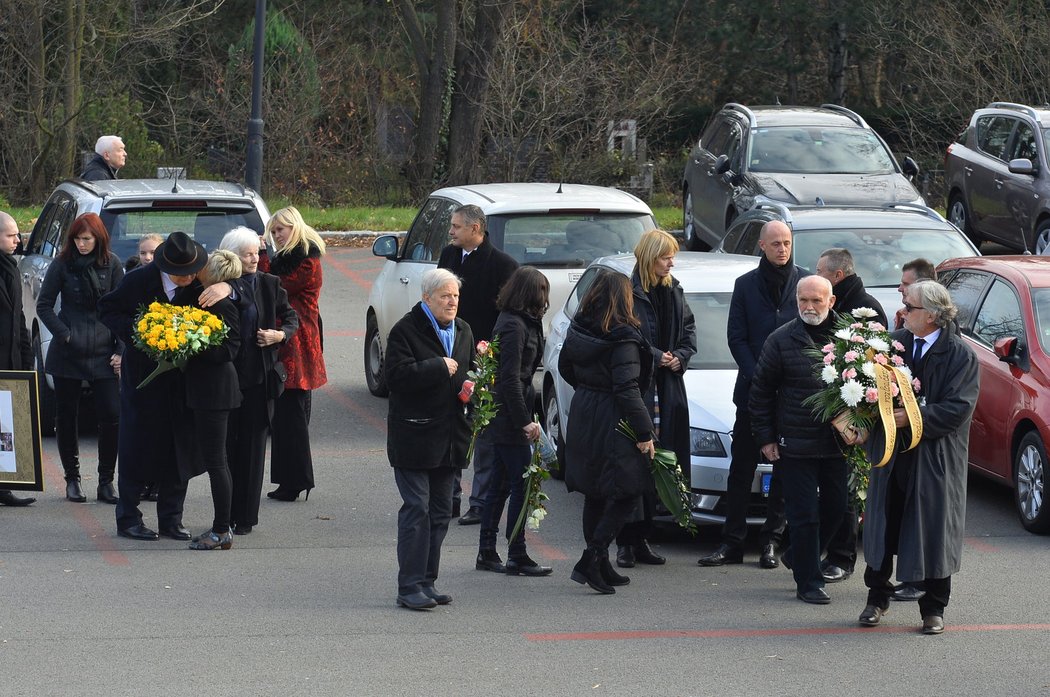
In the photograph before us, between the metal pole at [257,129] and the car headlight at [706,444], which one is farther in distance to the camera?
the metal pole at [257,129]

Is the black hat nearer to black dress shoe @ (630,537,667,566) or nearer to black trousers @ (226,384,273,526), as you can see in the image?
black trousers @ (226,384,273,526)

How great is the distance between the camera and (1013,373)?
33.9 ft

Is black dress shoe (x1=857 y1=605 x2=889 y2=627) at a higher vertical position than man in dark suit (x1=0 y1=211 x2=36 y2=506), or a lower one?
lower

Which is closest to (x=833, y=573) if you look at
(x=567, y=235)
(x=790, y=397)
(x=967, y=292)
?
(x=790, y=397)

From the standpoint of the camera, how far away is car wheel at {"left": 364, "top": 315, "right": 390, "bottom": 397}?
14133 millimetres

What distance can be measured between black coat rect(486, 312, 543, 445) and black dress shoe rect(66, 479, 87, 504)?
128 inches

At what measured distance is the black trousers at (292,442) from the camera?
33.2 feet

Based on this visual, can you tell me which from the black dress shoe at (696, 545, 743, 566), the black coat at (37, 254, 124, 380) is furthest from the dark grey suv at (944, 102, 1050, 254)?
the black coat at (37, 254, 124, 380)

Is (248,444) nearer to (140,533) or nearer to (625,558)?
(140,533)

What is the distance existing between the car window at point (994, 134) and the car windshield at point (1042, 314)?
8.93 m

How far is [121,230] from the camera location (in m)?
11.8

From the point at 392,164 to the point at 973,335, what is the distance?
20538 millimetres

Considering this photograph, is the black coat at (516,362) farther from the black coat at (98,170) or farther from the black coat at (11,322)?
the black coat at (98,170)

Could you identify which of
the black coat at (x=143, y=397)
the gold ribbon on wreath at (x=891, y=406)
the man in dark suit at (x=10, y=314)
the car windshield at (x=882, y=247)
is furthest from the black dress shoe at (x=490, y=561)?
the car windshield at (x=882, y=247)
